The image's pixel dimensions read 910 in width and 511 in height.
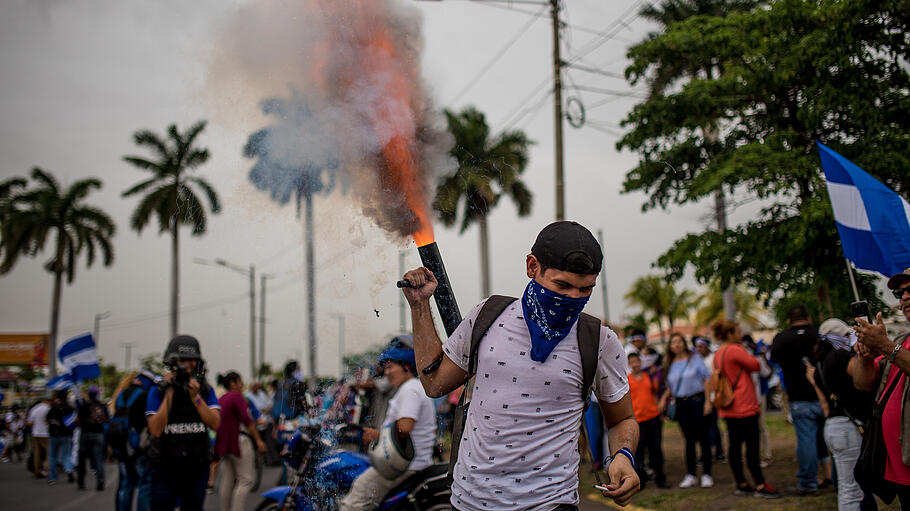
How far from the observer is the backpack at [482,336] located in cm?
269

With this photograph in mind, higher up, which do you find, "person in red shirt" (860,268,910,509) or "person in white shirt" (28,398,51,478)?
"person in red shirt" (860,268,910,509)

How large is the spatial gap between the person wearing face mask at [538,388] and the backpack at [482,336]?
0.02m

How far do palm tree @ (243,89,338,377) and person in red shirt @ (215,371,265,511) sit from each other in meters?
4.92

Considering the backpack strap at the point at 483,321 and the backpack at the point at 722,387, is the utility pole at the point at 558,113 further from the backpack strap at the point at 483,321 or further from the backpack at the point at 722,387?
the backpack strap at the point at 483,321

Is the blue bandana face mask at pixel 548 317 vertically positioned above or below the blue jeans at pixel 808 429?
above

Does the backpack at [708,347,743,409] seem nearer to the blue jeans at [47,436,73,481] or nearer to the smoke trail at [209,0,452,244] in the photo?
the smoke trail at [209,0,452,244]

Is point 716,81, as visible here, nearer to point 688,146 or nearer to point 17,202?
point 688,146

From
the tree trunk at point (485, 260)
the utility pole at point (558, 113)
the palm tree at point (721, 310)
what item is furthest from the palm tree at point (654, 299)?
the utility pole at point (558, 113)

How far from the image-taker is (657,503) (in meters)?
8.04

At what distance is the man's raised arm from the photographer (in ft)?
9.21

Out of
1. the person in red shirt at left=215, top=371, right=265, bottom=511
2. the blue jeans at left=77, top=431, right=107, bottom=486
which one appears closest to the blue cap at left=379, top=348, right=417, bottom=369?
the person in red shirt at left=215, top=371, right=265, bottom=511

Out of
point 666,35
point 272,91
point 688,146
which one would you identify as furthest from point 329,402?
point 666,35

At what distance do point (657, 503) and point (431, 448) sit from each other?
12.5 feet

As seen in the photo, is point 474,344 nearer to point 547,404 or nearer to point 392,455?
point 547,404
